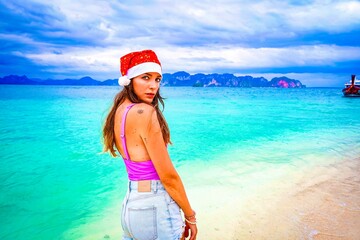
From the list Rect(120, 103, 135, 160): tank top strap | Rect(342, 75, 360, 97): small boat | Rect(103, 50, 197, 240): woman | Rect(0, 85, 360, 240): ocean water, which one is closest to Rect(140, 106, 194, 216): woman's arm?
Rect(103, 50, 197, 240): woman

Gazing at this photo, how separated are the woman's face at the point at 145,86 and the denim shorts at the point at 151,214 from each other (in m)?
0.61

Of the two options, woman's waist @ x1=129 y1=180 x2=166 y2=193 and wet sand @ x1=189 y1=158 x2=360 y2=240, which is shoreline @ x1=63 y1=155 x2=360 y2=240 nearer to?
wet sand @ x1=189 y1=158 x2=360 y2=240

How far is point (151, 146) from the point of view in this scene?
1.69 m

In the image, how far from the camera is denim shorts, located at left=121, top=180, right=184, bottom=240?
1797 millimetres

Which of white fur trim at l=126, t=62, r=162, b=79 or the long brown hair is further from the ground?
white fur trim at l=126, t=62, r=162, b=79

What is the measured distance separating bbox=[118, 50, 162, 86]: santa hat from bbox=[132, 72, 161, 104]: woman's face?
40 millimetres

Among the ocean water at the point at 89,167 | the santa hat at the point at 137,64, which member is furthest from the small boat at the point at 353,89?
the santa hat at the point at 137,64

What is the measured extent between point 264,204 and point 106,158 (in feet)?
22.7

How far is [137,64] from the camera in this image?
75.7 inches

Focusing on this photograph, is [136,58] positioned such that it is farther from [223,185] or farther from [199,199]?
[223,185]

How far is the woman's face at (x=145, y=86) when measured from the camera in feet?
6.37

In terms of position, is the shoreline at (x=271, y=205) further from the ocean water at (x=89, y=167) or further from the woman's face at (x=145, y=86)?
the woman's face at (x=145, y=86)

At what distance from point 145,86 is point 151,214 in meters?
0.90

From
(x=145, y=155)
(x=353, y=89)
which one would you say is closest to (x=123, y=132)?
(x=145, y=155)
